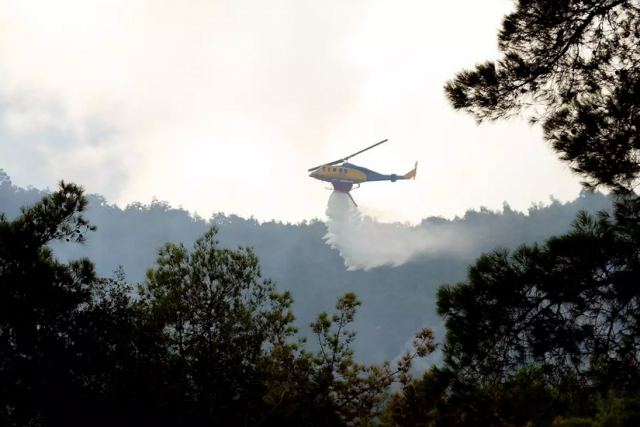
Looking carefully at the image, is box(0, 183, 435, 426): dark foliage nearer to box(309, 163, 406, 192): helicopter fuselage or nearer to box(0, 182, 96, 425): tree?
box(0, 182, 96, 425): tree

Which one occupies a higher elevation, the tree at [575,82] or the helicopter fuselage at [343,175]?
the helicopter fuselage at [343,175]

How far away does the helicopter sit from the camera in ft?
360

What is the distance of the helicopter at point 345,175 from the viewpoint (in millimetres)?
109694

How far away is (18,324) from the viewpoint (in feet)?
51.2

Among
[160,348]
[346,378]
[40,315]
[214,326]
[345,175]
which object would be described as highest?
[345,175]

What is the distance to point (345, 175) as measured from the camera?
363ft

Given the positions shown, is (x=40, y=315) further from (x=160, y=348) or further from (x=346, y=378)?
(x=346, y=378)

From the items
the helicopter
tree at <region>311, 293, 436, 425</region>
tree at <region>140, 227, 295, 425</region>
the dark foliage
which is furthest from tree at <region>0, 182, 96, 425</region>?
the helicopter

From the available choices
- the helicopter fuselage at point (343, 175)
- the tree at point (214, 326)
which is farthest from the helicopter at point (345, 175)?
the tree at point (214, 326)

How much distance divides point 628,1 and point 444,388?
6836mm

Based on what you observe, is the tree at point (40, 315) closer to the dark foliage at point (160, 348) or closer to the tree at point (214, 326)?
the dark foliage at point (160, 348)

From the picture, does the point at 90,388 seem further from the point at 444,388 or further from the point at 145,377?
the point at 444,388

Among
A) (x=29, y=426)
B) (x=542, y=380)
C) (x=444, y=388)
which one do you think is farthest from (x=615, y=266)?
(x=29, y=426)

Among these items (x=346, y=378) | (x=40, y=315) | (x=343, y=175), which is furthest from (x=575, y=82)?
(x=343, y=175)
